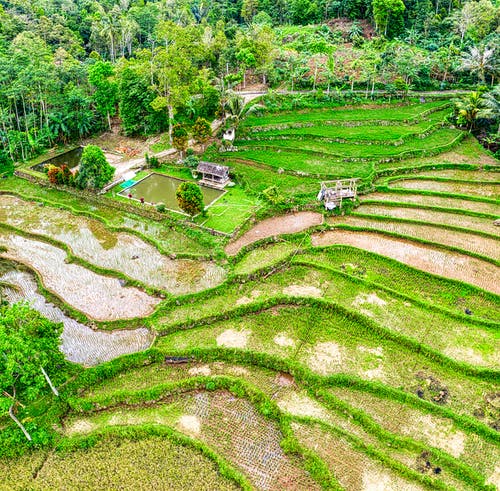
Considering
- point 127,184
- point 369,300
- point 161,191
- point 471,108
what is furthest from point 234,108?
point 369,300

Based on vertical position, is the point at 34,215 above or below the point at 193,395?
above

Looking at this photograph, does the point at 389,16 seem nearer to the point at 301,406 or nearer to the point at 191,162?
the point at 191,162

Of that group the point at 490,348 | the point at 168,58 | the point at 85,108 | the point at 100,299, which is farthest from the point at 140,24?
the point at 490,348

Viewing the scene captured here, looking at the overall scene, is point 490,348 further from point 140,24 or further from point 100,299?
point 140,24

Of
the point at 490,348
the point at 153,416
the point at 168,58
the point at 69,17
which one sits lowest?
the point at 153,416

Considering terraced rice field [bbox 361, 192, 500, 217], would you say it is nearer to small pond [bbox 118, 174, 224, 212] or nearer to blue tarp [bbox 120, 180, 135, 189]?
small pond [bbox 118, 174, 224, 212]

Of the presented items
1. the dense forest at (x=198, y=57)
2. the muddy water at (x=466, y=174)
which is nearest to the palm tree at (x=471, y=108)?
the muddy water at (x=466, y=174)

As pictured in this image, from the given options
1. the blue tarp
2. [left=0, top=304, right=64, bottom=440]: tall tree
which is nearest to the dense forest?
the blue tarp
